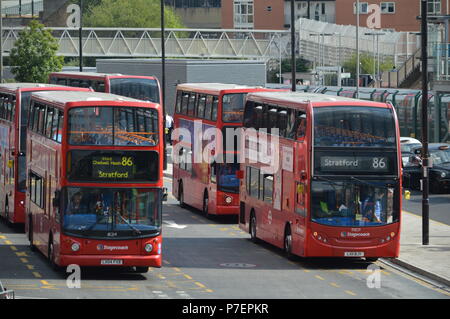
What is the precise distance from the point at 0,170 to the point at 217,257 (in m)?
10.5

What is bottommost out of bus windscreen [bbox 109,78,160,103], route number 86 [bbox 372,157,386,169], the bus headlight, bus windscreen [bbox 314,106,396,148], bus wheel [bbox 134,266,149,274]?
bus wheel [bbox 134,266,149,274]

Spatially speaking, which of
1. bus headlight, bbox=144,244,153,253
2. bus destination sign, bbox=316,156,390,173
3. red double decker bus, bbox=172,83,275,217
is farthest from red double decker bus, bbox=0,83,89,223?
bus destination sign, bbox=316,156,390,173

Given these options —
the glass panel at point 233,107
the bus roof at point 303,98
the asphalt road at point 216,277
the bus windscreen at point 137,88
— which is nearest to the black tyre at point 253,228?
the asphalt road at point 216,277

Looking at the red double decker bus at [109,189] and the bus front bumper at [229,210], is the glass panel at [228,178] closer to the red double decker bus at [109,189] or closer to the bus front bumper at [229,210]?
the bus front bumper at [229,210]

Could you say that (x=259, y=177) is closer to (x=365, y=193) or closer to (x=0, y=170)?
(x=365, y=193)

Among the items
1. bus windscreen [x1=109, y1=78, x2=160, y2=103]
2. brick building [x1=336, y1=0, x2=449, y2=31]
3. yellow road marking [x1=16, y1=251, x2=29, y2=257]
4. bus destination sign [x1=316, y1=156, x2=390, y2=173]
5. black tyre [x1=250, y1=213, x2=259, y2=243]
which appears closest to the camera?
bus destination sign [x1=316, y1=156, x2=390, y2=173]

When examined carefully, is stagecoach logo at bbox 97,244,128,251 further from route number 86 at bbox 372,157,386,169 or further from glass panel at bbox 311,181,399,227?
route number 86 at bbox 372,157,386,169

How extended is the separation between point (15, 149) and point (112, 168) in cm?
1107

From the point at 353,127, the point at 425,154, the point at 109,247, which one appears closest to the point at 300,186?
the point at 353,127

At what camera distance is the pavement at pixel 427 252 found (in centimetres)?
2923

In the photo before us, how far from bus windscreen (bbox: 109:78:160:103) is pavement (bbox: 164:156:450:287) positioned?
15278 mm

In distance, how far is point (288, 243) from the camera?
31.6 meters

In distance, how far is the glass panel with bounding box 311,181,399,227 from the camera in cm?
2966

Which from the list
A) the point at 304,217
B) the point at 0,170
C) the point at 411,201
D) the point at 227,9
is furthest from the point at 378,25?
the point at 304,217
